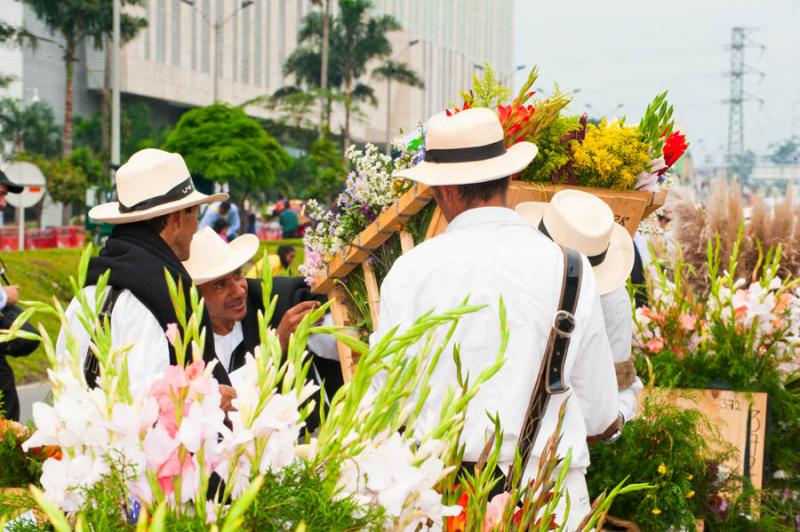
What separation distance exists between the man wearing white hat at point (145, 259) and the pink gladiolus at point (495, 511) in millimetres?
1226

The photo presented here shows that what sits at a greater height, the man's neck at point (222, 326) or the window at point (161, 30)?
the window at point (161, 30)

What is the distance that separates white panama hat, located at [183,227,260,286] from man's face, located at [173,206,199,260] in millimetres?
386

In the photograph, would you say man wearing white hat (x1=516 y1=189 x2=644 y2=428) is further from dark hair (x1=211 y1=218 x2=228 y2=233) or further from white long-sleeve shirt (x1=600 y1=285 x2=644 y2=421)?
dark hair (x1=211 y1=218 x2=228 y2=233)

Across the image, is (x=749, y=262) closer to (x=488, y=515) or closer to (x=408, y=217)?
(x=408, y=217)

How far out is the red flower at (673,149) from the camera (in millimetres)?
4034

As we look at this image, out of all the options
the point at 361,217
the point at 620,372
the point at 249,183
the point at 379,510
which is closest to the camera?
the point at 379,510

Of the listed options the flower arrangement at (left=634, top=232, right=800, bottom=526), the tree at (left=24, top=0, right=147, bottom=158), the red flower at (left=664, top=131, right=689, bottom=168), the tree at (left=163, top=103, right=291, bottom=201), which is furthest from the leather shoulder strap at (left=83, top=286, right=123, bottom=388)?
the tree at (left=24, top=0, right=147, bottom=158)

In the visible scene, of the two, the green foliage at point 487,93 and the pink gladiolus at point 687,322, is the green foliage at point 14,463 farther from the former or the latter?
the pink gladiolus at point 687,322

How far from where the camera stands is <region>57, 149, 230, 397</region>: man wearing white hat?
9.47 ft

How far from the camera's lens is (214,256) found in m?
3.94

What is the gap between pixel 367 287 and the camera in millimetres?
3723

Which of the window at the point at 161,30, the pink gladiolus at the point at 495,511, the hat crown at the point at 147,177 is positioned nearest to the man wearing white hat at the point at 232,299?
Result: the hat crown at the point at 147,177

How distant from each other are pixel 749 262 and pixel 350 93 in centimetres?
5890

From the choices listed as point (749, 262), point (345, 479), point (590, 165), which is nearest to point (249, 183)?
point (749, 262)
